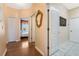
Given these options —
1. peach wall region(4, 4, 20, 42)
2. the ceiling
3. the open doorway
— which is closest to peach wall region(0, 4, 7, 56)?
peach wall region(4, 4, 20, 42)

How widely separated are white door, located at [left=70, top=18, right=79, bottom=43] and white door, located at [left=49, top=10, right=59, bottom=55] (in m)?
0.26

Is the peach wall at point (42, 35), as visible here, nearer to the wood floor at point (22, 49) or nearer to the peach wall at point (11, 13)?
→ the wood floor at point (22, 49)

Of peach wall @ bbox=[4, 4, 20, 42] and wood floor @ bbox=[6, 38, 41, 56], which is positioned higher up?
peach wall @ bbox=[4, 4, 20, 42]

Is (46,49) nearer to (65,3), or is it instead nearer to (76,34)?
(76,34)

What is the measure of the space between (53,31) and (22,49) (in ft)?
2.15

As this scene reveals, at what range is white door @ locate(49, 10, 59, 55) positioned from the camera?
177cm

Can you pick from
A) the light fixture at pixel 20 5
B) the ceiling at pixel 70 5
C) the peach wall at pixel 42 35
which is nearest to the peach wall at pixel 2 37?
the light fixture at pixel 20 5

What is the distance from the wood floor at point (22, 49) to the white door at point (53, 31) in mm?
278

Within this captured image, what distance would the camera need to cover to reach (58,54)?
68.6 inches

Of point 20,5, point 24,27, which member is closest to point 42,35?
point 24,27

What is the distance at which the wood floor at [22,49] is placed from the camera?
5.80 ft

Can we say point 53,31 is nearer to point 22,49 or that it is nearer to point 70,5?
point 70,5

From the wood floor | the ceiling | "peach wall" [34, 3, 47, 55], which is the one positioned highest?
the ceiling

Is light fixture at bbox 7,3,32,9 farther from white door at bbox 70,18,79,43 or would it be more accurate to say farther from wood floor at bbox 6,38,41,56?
white door at bbox 70,18,79,43
